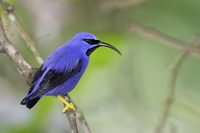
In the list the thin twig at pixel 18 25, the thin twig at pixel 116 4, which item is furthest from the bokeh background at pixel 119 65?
the thin twig at pixel 18 25

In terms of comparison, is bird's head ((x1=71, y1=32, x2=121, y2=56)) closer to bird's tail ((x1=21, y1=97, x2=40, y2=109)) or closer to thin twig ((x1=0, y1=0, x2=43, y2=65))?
thin twig ((x1=0, y1=0, x2=43, y2=65))

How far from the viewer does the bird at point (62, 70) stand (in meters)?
3.46

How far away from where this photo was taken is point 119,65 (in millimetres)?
5078

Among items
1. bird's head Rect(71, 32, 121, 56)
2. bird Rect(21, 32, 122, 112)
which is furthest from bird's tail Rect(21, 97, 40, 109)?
bird's head Rect(71, 32, 121, 56)

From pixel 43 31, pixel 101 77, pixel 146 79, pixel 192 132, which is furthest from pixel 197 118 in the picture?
pixel 43 31

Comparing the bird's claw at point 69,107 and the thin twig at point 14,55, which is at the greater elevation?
the thin twig at point 14,55

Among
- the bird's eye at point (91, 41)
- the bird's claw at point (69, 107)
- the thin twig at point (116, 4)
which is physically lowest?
→ the bird's claw at point (69, 107)

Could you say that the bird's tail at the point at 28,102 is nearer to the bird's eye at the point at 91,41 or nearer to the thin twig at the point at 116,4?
the bird's eye at the point at 91,41

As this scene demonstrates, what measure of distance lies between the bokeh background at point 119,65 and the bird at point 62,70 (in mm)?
→ 1042

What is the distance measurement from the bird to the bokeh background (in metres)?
1.04

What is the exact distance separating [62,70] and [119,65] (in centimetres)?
160

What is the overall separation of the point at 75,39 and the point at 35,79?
1.27 feet

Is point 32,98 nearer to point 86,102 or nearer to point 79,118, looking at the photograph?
point 79,118

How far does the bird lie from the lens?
3463 millimetres
